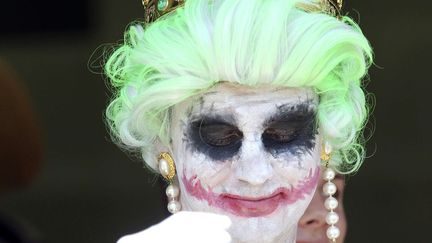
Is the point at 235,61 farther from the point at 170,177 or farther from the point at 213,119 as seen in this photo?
the point at 170,177

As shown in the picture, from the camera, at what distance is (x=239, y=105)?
2.12 metres

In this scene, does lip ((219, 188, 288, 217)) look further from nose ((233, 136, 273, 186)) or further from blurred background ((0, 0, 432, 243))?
blurred background ((0, 0, 432, 243))

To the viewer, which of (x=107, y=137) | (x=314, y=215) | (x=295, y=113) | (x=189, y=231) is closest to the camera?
(x=189, y=231)

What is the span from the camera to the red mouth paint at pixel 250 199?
213cm

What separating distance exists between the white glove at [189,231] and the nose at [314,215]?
1.39 feet

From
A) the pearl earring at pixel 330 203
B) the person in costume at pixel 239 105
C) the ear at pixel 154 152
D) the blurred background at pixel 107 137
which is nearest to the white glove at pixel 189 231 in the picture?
the person in costume at pixel 239 105

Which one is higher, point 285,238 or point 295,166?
point 295,166

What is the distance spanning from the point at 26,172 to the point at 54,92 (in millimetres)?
584

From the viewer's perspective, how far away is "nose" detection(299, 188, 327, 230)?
246cm

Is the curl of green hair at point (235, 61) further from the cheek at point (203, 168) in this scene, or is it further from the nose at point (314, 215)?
the nose at point (314, 215)

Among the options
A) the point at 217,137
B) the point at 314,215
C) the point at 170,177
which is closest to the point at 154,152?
the point at 170,177

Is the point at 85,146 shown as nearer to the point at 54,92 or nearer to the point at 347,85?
the point at 54,92

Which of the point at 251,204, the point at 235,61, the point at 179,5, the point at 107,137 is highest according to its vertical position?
the point at 179,5

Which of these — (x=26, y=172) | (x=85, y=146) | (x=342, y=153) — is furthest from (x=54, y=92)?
(x=342, y=153)
